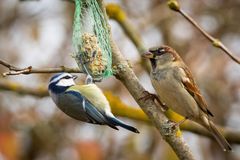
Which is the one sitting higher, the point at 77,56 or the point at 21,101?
the point at 77,56

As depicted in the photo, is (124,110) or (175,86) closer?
(175,86)

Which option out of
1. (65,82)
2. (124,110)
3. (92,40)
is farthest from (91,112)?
(124,110)

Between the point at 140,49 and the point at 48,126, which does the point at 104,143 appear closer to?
the point at 48,126

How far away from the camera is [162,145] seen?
256 inches

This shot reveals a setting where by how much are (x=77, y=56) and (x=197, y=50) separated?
3.65 metres

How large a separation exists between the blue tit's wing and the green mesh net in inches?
11.1

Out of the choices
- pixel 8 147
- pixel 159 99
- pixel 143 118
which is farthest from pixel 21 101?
pixel 159 99

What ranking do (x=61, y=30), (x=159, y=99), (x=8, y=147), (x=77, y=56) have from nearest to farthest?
1. (x=77, y=56)
2. (x=159, y=99)
3. (x=8, y=147)
4. (x=61, y=30)

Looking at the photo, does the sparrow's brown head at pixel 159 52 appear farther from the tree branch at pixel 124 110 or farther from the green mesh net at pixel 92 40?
the tree branch at pixel 124 110

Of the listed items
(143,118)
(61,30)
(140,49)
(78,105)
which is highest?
(78,105)

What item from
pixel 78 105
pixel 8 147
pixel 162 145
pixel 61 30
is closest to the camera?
pixel 78 105

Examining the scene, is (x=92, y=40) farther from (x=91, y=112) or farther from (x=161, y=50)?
(x=161, y=50)

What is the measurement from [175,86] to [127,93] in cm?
256

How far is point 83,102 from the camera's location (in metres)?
2.79
